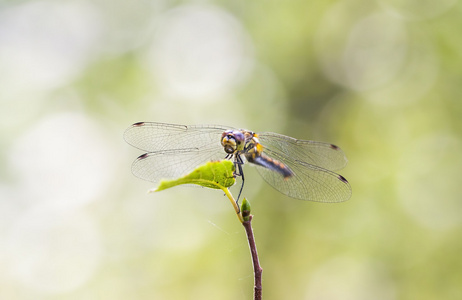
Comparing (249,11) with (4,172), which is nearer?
(4,172)

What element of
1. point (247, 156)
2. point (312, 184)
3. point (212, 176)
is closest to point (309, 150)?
point (312, 184)

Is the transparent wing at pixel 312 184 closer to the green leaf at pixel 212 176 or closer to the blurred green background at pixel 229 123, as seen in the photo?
the green leaf at pixel 212 176

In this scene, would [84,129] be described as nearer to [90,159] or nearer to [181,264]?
[90,159]

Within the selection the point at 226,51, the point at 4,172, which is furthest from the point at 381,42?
the point at 4,172

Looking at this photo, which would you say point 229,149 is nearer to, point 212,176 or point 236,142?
point 236,142

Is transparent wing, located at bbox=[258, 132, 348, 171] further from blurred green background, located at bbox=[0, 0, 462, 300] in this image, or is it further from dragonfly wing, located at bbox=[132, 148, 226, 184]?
blurred green background, located at bbox=[0, 0, 462, 300]

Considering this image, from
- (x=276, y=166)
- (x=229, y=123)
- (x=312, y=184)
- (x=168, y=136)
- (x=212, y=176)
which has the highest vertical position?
(x=229, y=123)
